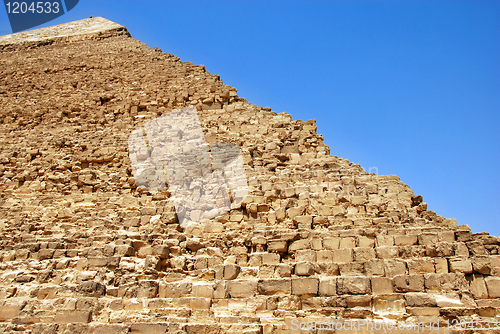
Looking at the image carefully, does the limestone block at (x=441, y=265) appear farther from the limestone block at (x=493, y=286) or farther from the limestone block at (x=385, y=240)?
the limestone block at (x=385, y=240)

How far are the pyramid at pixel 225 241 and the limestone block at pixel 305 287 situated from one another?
19 mm

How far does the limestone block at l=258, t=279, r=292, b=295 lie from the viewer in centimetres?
543

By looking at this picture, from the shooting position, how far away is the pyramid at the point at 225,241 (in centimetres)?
507

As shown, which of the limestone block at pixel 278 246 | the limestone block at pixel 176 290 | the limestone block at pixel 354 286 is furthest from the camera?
the limestone block at pixel 278 246

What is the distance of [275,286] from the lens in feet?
18.0

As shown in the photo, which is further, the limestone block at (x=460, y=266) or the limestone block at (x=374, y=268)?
the limestone block at (x=374, y=268)

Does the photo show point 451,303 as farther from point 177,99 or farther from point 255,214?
point 177,99

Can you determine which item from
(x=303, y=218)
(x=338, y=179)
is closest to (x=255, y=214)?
(x=303, y=218)

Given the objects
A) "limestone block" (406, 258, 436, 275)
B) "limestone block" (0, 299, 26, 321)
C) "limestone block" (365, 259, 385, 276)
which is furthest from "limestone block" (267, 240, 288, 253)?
"limestone block" (0, 299, 26, 321)

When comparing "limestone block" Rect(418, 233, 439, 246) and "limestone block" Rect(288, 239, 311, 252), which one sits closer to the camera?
"limestone block" Rect(418, 233, 439, 246)

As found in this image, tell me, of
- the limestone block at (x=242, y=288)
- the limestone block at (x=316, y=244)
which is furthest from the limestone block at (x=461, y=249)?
the limestone block at (x=242, y=288)

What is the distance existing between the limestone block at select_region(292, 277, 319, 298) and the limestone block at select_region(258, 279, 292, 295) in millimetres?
84

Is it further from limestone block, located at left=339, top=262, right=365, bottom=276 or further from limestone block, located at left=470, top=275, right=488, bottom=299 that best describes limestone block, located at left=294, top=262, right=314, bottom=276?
limestone block, located at left=470, top=275, right=488, bottom=299

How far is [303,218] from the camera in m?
6.61
